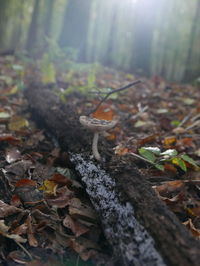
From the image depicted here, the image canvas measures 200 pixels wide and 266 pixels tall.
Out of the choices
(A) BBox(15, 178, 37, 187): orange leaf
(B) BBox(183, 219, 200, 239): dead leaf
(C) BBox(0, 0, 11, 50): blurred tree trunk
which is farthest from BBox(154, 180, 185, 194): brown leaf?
(C) BBox(0, 0, 11, 50): blurred tree trunk

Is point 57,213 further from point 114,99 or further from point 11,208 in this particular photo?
point 114,99

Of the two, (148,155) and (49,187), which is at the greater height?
(148,155)

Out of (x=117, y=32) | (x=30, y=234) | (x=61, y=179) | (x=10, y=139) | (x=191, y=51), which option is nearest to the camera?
(x=30, y=234)

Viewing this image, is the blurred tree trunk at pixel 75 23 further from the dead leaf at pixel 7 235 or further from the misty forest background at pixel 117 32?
the dead leaf at pixel 7 235

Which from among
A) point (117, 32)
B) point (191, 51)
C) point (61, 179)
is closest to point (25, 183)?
point (61, 179)

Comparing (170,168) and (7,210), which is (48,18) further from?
(7,210)

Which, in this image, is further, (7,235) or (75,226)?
(75,226)

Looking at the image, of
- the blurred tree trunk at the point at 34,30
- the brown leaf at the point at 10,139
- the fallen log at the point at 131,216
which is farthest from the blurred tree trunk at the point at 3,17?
the fallen log at the point at 131,216

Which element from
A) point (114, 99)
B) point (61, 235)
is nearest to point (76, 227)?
point (61, 235)
